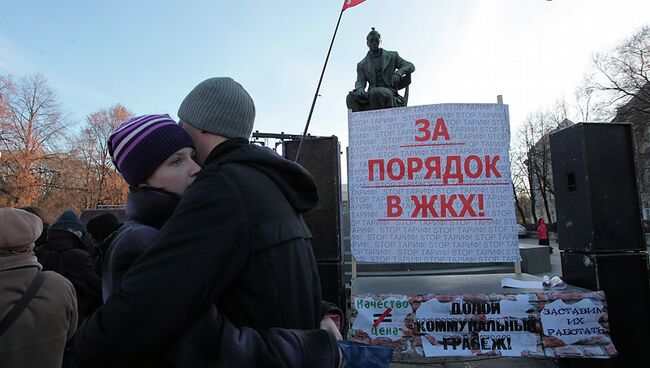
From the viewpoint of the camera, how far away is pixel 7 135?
28641 millimetres

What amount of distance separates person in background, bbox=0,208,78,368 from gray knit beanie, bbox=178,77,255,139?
1507 millimetres

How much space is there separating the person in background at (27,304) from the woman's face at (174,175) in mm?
1405

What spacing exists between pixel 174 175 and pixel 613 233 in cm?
386

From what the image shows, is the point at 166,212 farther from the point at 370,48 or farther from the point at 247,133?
the point at 370,48

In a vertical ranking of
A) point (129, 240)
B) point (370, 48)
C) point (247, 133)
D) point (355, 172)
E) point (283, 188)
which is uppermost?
point (370, 48)

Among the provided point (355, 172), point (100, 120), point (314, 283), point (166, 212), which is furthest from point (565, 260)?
point (100, 120)

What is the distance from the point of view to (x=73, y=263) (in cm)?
320

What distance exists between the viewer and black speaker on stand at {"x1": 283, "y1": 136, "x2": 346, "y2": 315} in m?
3.91

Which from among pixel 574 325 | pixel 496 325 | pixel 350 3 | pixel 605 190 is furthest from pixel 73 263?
pixel 605 190

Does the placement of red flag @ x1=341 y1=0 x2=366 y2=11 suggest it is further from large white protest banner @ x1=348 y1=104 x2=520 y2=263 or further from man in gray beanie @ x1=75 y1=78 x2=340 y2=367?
man in gray beanie @ x1=75 y1=78 x2=340 y2=367

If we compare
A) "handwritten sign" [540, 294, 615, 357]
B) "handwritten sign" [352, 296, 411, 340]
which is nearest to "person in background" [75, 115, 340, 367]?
"handwritten sign" [352, 296, 411, 340]

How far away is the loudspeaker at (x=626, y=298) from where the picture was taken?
340 cm

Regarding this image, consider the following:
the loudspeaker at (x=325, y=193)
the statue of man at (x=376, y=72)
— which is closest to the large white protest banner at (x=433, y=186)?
the loudspeaker at (x=325, y=193)

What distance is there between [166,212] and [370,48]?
21.0 ft
